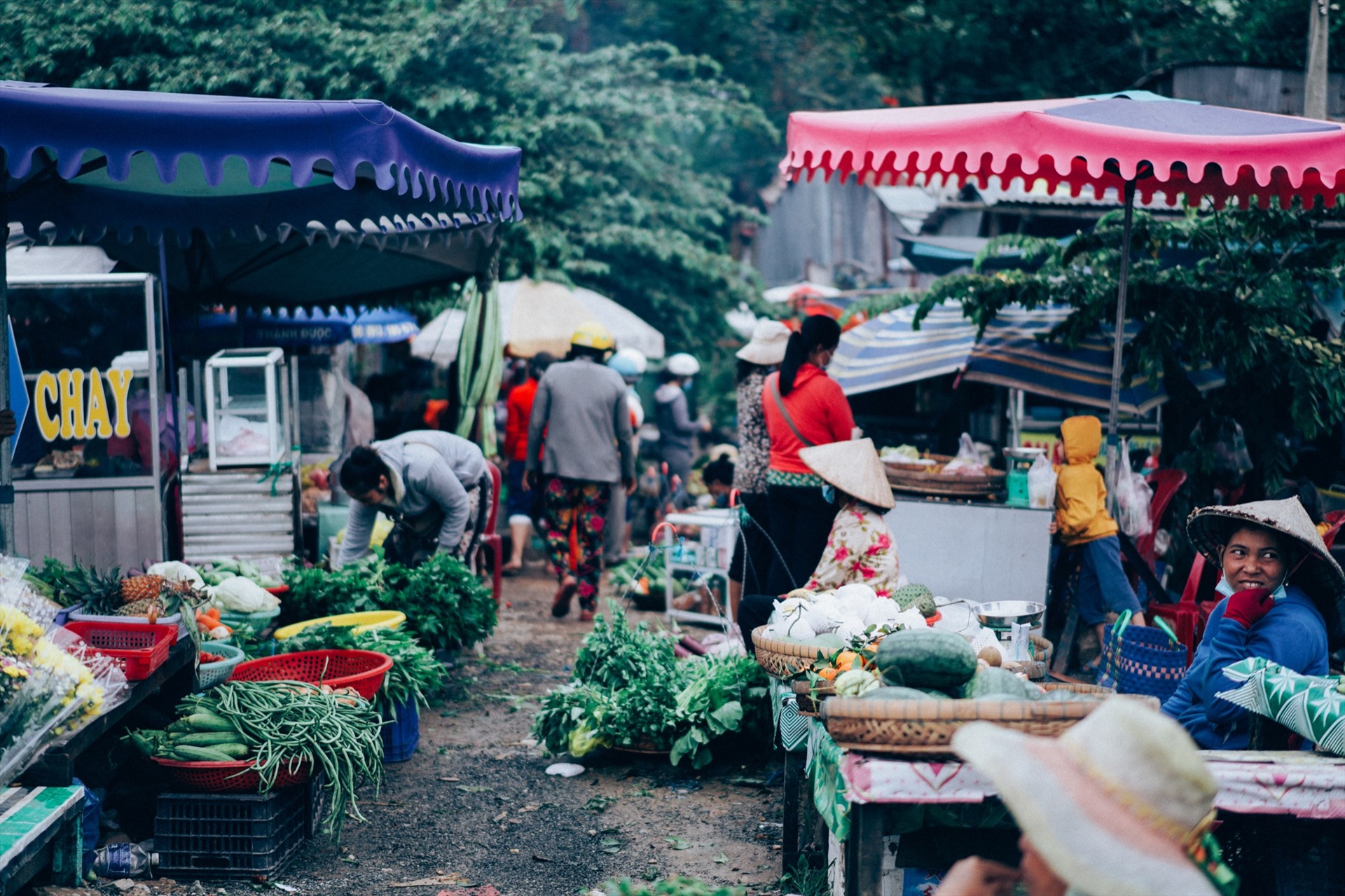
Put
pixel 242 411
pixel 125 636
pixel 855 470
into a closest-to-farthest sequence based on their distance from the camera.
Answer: pixel 125 636, pixel 855 470, pixel 242 411

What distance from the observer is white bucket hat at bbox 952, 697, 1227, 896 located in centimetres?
192

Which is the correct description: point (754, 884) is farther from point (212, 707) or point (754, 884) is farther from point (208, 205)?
point (208, 205)

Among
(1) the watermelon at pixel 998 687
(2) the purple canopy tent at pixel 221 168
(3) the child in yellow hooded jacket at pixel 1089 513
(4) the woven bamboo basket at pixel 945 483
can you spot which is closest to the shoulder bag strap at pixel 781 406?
(4) the woven bamboo basket at pixel 945 483

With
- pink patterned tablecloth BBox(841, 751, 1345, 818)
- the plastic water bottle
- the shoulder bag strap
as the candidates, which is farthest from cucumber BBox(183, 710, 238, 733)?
the shoulder bag strap

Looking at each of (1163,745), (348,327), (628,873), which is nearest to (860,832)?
(1163,745)

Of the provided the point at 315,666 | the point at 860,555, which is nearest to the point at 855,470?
the point at 860,555

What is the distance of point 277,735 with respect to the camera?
4.31m

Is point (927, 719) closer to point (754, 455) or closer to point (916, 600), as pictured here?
point (916, 600)

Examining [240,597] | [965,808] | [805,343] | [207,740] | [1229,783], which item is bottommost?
[207,740]

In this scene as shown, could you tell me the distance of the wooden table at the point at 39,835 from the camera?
337 cm

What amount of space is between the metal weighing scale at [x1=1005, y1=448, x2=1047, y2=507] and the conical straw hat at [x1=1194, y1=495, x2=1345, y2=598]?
7.95 ft

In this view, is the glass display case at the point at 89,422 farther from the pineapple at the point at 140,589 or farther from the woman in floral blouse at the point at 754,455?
the woman in floral blouse at the point at 754,455

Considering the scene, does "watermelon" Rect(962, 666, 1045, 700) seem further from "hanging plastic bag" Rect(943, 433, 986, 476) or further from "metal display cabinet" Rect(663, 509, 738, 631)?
"metal display cabinet" Rect(663, 509, 738, 631)

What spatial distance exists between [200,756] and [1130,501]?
194 inches
